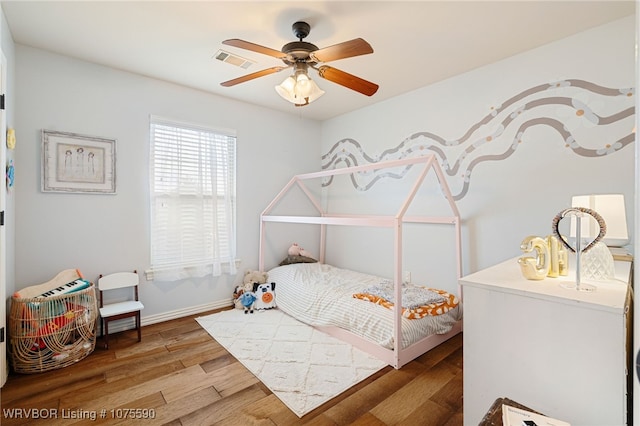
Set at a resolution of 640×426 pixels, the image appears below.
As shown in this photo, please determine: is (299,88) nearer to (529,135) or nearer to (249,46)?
(249,46)

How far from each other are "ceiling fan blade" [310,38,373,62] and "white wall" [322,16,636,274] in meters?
1.68

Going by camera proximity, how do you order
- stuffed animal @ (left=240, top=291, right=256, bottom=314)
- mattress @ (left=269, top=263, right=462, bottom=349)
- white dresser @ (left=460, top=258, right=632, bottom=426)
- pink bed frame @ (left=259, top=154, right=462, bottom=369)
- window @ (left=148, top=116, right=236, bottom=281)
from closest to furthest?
white dresser @ (left=460, top=258, right=632, bottom=426)
pink bed frame @ (left=259, top=154, right=462, bottom=369)
mattress @ (left=269, top=263, right=462, bottom=349)
window @ (left=148, top=116, right=236, bottom=281)
stuffed animal @ (left=240, top=291, right=256, bottom=314)

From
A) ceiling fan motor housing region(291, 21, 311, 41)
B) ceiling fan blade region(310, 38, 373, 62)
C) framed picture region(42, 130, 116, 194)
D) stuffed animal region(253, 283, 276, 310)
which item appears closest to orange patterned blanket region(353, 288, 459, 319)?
stuffed animal region(253, 283, 276, 310)

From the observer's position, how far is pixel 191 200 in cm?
335

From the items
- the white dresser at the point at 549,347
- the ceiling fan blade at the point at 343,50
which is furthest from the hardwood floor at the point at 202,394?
the ceiling fan blade at the point at 343,50

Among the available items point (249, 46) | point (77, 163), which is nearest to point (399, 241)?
point (249, 46)

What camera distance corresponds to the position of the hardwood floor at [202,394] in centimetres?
172

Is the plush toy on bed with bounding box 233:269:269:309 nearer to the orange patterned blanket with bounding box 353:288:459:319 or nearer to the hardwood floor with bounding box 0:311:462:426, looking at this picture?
the hardwood floor with bounding box 0:311:462:426

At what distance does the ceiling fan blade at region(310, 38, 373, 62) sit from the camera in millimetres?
1680

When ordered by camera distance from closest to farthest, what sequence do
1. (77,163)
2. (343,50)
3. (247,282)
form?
(343,50), (77,163), (247,282)

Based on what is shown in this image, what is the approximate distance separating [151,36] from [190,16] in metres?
0.49

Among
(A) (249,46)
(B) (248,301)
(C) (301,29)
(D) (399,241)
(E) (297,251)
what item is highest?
(C) (301,29)

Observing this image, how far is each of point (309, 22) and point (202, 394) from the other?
269cm

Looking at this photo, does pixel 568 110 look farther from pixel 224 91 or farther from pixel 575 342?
pixel 224 91
